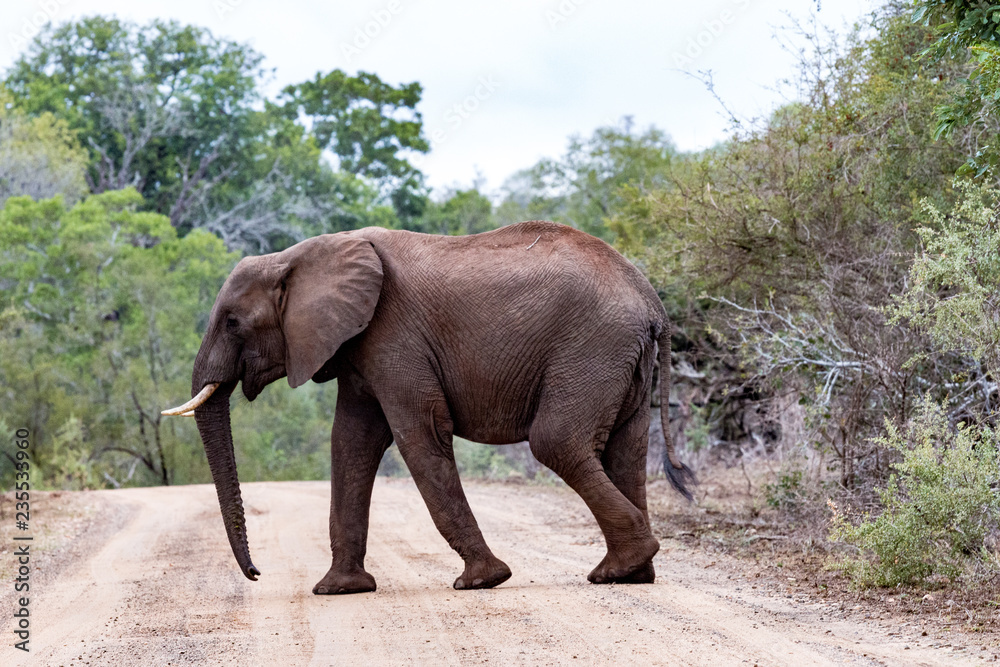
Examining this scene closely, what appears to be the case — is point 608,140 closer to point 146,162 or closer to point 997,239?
point 146,162

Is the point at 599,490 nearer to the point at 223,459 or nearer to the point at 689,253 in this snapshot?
the point at 223,459

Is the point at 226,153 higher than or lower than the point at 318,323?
higher

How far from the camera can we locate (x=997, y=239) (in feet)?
26.2

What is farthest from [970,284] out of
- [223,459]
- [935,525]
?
[223,459]

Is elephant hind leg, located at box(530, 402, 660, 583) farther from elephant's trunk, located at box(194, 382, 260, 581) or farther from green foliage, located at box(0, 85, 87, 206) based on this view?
green foliage, located at box(0, 85, 87, 206)

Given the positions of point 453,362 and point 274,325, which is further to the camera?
point 274,325

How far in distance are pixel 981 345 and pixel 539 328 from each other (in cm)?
330

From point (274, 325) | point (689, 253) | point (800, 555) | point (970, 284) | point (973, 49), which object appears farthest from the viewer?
point (689, 253)

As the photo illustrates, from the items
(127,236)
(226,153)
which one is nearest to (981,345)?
(127,236)

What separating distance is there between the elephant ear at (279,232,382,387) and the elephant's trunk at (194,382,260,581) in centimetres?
64

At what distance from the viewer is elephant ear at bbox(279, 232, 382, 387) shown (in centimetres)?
829

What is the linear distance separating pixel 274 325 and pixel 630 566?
11.3ft

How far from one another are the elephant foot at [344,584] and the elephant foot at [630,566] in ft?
5.84

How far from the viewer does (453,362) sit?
27.5 feet
